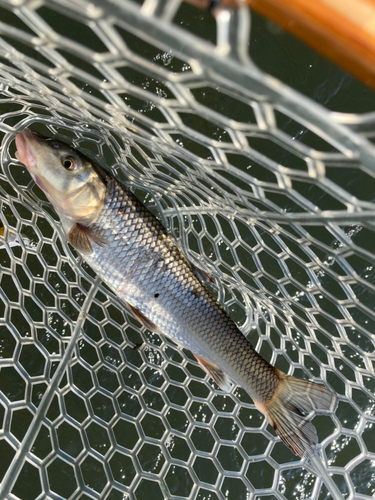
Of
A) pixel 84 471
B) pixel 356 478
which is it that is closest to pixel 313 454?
pixel 356 478

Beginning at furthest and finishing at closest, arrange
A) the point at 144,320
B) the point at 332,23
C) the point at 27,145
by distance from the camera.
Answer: the point at 144,320, the point at 27,145, the point at 332,23

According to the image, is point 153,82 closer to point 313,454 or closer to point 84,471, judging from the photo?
point 313,454

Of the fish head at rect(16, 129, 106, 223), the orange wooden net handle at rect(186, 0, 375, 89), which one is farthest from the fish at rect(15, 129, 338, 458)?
the orange wooden net handle at rect(186, 0, 375, 89)

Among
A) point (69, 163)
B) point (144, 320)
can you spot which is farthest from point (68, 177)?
point (144, 320)

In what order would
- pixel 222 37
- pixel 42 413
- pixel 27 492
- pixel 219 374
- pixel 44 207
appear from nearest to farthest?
pixel 222 37 < pixel 219 374 < pixel 42 413 < pixel 44 207 < pixel 27 492

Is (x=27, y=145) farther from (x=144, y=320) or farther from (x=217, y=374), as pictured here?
(x=217, y=374)

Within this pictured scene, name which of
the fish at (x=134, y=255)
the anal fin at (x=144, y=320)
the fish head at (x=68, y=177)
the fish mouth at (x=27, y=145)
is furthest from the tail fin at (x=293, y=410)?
the fish mouth at (x=27, y=145)

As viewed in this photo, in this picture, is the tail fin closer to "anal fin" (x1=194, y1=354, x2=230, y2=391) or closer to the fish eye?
"anal fin" (x1=194, y1=354, x2=230, y2=391)
